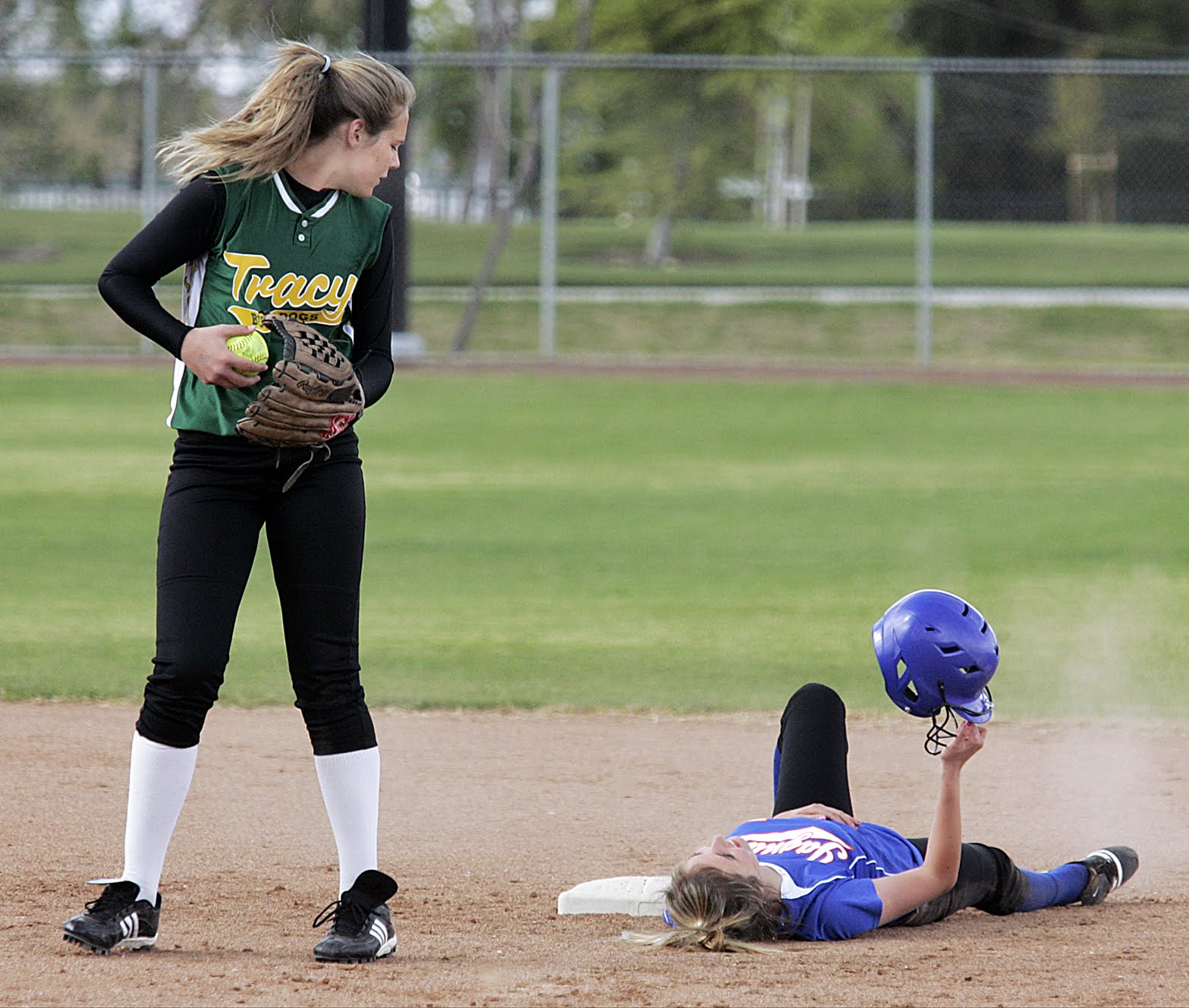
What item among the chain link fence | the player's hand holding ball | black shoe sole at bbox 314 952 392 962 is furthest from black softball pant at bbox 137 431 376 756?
the chain link fence

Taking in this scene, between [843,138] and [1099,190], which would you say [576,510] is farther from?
[1099,190]

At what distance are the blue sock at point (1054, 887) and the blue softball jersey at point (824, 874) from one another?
41 centimetres

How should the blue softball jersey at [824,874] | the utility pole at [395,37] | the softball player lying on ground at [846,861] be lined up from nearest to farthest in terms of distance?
1. the softball player lying on ground at [846,861]
2. the blue softball jersey at [824,874]
3. the utility pole at [395,37]

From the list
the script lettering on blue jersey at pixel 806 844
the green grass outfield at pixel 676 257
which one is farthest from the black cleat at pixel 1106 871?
the green grass outfield at pixel 676 257

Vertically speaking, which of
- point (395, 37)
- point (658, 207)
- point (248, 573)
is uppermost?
point (395, 37)

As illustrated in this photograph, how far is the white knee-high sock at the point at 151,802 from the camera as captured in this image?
3398 mm

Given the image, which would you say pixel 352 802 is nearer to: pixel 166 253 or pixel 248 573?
pixel 248 573

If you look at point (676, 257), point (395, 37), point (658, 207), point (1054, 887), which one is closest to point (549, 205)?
point (658, 207)

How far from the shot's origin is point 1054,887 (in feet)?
13.1

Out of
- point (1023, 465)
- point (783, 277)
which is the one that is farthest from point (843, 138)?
point (1023, 465)

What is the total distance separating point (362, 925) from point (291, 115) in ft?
5.44

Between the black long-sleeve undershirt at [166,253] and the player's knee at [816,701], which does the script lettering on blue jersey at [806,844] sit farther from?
the black long-sleeve undershirt at [166,253]

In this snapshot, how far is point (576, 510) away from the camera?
1065 centimetres

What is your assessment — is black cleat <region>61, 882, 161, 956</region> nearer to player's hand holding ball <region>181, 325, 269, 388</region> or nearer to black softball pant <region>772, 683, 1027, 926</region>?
player's hand holding ball <region>181, 325, 269, 388</region>
